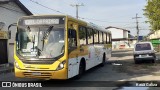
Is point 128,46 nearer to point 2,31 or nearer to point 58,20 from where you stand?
point 2,31

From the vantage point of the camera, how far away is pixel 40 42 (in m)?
13.4

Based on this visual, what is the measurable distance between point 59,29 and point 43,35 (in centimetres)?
72

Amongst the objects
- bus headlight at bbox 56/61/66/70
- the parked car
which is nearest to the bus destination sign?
bus headlight at bbox 56/61/66/70

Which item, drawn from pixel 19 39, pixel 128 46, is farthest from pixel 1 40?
pixel 128 46

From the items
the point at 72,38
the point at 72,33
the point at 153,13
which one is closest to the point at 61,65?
the point at 72,38

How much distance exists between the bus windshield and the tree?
30464 millimetres

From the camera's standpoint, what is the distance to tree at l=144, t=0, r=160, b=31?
1674 inches

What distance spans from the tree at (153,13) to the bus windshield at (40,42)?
3046 centimetres

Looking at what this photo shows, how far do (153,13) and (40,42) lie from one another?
33.6 meters

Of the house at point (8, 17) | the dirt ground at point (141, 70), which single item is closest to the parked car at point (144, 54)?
the dirt ground at point (141, 70)

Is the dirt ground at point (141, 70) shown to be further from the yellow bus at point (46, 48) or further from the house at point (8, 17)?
the house at point (8, 17)

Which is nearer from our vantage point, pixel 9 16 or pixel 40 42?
pixel 40 42

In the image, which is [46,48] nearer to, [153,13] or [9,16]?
[9,16]

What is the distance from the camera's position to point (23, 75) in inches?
529
